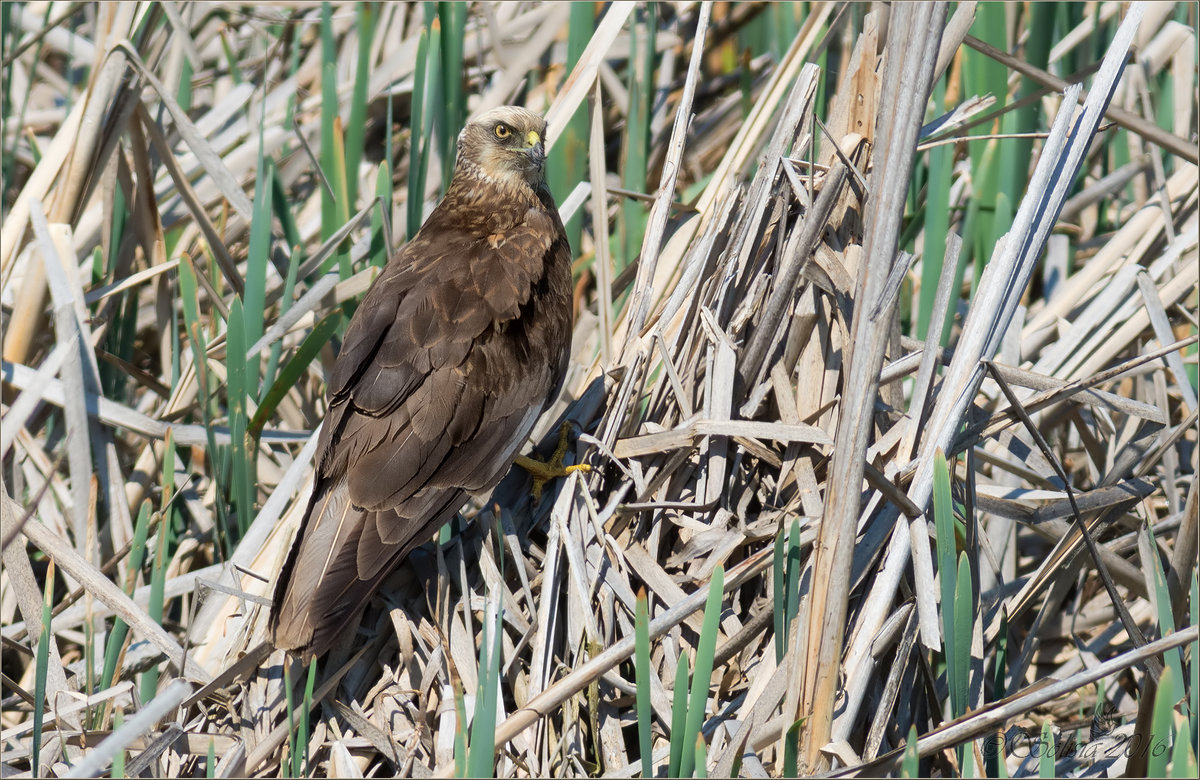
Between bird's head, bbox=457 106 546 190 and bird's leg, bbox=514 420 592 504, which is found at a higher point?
bird's head, bbox=457 106 546 190

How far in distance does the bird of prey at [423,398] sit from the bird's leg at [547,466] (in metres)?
0.06

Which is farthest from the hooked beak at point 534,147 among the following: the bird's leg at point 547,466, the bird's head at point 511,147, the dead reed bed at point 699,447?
the bird's leg at point 547,466

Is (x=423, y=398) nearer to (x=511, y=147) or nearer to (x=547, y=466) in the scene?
(x=547, y=466)

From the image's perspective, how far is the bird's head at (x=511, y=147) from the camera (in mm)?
3285

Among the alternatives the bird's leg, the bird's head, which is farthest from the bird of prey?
the bird's head

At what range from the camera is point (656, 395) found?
270 cm

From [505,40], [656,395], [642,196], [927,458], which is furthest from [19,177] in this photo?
[927,458]

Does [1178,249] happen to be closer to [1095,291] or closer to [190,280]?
[1095,291]

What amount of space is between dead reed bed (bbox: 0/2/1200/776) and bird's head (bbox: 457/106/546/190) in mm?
108

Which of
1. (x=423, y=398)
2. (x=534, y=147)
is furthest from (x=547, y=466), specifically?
(x=534, y=147)

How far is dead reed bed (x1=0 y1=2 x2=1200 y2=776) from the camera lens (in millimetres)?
1968

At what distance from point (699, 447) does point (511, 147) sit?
4.13 ft

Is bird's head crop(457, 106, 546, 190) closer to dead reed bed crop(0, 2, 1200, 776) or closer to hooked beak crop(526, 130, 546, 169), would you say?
hooked beak crop(526, 130, 546, 169)

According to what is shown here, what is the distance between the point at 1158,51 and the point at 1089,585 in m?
1.96
